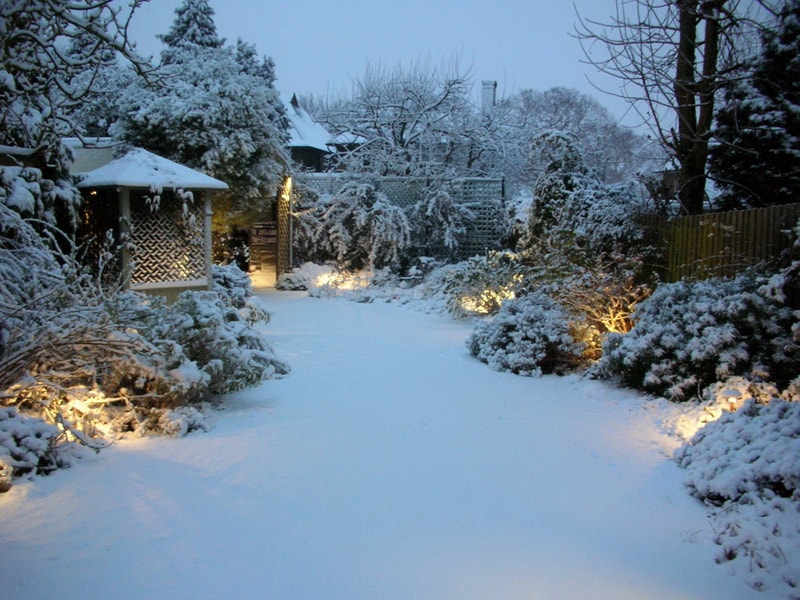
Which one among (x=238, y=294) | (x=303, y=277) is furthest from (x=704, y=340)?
(x=303, y=277)

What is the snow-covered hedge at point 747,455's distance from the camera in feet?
11.3

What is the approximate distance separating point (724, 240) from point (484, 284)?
521 centimetres

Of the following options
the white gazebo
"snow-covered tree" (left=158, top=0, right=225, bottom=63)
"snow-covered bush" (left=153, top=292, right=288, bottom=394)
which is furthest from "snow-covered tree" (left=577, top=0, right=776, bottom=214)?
"snow-covered tree" (left=158, top=0, right=225, bottom=63)

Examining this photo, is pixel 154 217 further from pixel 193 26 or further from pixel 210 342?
pixel 193 26

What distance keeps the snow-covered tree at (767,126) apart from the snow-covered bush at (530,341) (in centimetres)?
278

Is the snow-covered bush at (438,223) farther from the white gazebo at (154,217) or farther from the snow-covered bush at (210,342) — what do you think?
the snow-covered bush at (210,342)

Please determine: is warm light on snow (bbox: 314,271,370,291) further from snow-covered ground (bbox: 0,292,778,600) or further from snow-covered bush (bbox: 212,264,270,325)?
snow-covered ground (bbox: 0,292,778,600)

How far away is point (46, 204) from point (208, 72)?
7.31 m

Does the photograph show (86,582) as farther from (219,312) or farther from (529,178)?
(529,178)

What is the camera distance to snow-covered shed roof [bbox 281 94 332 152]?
82.3ft

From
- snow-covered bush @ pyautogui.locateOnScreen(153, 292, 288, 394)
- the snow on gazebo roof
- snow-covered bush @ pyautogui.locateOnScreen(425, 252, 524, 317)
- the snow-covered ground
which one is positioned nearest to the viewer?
the snow-covered ground

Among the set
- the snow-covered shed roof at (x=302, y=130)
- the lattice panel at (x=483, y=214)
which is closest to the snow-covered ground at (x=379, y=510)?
the lattice panel at (x=483, y=214)

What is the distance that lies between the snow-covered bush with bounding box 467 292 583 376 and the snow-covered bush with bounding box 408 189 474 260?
7797 millimetres

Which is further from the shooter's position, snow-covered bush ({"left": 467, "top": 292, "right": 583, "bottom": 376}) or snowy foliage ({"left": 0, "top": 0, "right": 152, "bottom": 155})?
snow-covered bush ({"left": 467, "top": 292, "right": 583, "bottom": 376})
